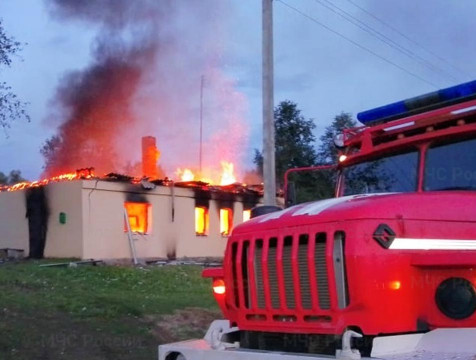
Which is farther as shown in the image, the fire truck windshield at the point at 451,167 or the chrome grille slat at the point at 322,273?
the fire truck windshield at the point at 451,167

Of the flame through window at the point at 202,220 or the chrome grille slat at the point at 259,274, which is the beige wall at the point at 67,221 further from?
the chrome grille slat at the point at 259,274

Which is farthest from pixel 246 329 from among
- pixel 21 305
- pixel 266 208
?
pixel 21 305

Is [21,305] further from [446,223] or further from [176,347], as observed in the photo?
[446,223]

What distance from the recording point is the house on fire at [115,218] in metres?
21.2

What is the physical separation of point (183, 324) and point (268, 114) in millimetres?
4126

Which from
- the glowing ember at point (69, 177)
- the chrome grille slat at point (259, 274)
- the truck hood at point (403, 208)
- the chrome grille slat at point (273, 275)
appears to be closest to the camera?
the truck hood at point (403, 208)

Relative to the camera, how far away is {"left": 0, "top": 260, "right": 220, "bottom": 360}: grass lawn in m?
10.2

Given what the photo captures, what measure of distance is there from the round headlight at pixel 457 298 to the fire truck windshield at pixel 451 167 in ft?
3.17

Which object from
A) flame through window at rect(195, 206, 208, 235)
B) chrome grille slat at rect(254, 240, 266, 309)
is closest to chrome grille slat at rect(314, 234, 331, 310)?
chrome grille slat at rect(254, 240, 266, 309)

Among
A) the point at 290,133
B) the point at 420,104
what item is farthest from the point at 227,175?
the point at 420,104

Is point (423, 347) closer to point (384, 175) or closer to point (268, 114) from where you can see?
point (384, 175)

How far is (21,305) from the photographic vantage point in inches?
480

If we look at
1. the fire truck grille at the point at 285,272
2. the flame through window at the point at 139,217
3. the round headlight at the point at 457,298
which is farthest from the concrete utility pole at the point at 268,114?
the flame through window at the point at 139,217

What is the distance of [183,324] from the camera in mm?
12320
